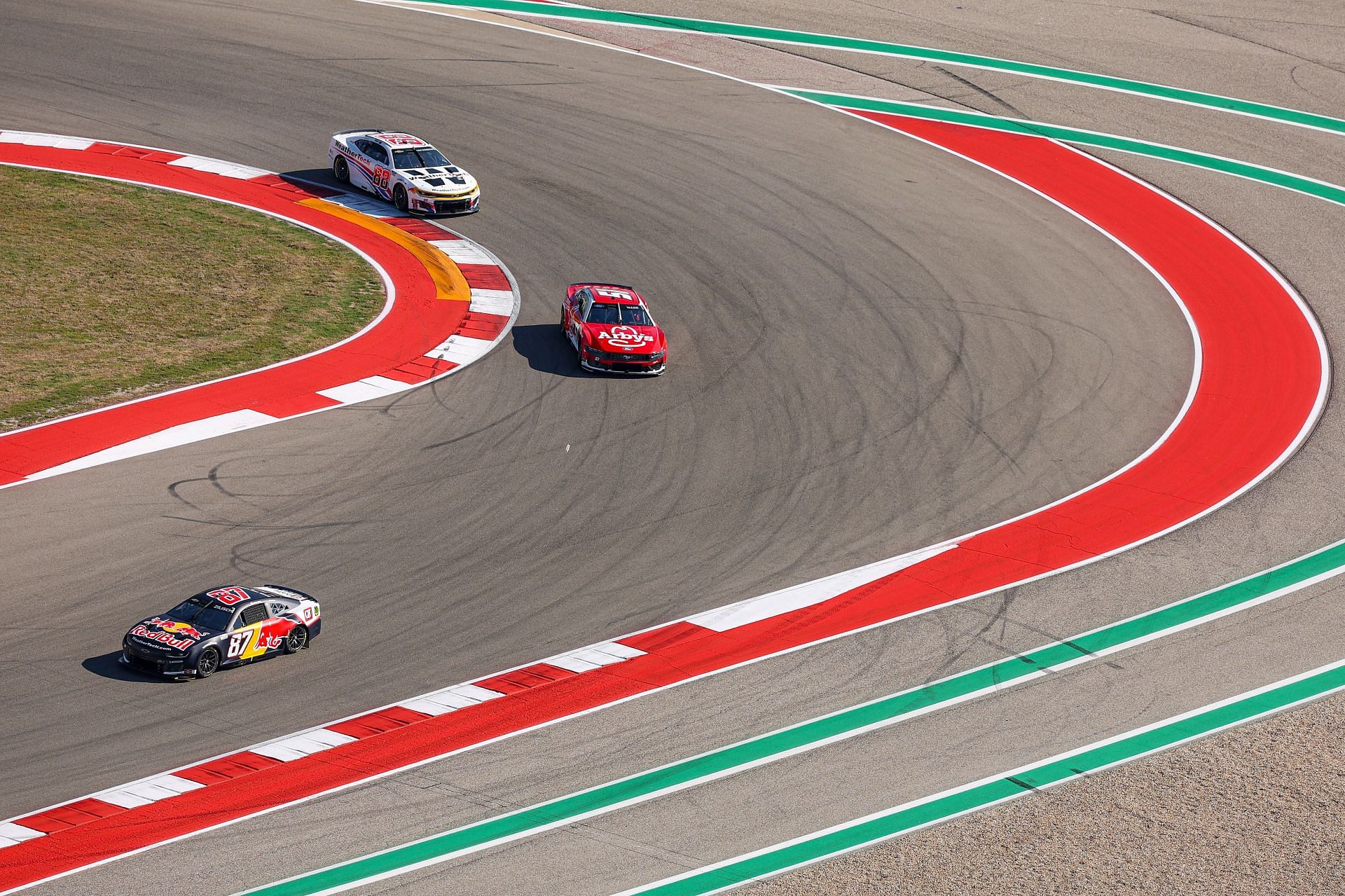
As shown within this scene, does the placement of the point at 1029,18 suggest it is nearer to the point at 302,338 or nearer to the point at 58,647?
the point at 302,338

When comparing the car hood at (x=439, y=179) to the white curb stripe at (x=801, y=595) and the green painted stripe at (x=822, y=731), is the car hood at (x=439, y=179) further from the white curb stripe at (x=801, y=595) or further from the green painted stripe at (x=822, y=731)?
the green painted stripe at (x=822, y=731)

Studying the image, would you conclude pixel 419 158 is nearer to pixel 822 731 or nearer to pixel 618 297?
pixel 618 297

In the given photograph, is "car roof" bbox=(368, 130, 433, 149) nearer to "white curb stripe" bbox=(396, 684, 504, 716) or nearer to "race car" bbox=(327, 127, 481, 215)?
"race car" bbox=(327, 127, 481, 215)

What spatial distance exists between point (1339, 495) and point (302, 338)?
21.4m

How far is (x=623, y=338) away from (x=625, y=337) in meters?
0.05

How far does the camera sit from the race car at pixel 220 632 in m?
19.6

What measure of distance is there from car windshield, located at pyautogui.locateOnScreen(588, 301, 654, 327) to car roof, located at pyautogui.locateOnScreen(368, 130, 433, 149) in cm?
961

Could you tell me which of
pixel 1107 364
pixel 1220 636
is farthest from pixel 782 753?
pixel 1107 364

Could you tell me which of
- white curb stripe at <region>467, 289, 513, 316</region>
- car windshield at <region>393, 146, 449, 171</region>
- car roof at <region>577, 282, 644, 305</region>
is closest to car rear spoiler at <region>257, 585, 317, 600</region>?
car roof at <region>577, 282, 644, 305</region>

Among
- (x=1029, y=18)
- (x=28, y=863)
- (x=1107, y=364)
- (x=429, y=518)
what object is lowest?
(x=28, y=863)

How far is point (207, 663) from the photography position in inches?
782

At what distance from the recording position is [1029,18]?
172ft

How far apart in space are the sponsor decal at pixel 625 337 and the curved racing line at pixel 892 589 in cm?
814

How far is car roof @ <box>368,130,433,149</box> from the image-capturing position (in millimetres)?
37281
